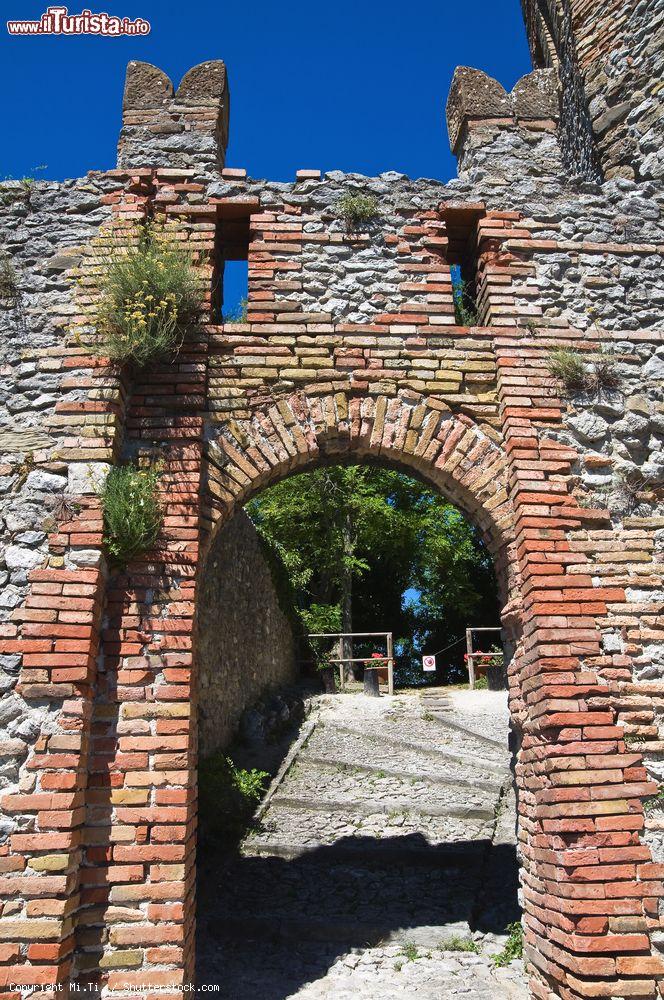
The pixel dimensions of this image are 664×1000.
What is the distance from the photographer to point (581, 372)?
4.78 metres

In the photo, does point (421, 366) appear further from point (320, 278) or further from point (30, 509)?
point (30, 509)

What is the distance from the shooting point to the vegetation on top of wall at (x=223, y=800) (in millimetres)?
6969

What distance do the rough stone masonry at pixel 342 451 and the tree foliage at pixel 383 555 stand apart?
46.7 feet

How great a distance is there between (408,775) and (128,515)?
248 inches

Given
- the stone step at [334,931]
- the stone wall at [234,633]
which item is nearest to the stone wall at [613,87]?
the stone wall at [234,633]

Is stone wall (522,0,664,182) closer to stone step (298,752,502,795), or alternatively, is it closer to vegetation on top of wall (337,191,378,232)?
vegetation on top of wall (337,191,378,232)

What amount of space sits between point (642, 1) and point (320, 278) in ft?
14.1

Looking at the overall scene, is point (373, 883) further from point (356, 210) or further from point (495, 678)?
point (495, 678)

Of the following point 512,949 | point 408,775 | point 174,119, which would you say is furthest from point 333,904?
point 174,119

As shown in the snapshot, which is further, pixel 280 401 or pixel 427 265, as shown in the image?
pixel 427 265

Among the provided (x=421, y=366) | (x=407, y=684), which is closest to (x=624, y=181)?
(x=421, y=366)

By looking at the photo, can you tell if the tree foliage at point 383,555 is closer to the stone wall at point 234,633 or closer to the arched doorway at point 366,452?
the stone wall at point 234,633

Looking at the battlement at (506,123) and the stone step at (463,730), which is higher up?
the battlement at (506,123)

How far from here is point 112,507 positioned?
13.4ft
